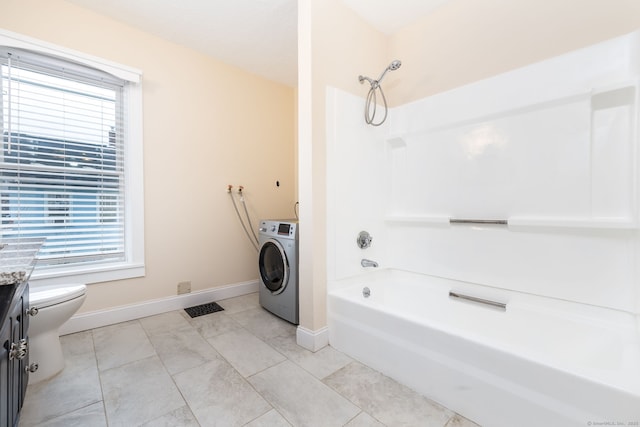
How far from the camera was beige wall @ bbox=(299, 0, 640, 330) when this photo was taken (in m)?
1.58

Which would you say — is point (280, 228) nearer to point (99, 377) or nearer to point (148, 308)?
point (148, 308)

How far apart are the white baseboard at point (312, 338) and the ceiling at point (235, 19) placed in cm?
242

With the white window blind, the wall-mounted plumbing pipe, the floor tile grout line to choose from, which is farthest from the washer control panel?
the floor tile grout line

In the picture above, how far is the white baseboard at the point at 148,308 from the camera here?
2137 millimetres

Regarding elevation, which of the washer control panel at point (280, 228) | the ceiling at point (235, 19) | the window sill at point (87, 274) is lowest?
the window sill at point (87, 274)

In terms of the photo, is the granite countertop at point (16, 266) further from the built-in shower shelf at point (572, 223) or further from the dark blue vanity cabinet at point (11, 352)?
the built-in shower shelf at point (572, 223)

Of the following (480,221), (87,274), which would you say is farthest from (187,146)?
(480,221)

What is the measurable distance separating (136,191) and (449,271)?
2648 mm

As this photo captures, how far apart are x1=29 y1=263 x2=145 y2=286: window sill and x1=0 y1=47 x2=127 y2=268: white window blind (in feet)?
0.27

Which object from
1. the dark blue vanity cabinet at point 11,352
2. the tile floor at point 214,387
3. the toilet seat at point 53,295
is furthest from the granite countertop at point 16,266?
the tile floor at point 214,387

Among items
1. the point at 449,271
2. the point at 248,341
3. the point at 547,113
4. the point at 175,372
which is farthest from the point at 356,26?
the point at 175,372

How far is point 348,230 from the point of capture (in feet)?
6.97

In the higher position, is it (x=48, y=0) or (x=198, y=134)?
(x=48, y=0)

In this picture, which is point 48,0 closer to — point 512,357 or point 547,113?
point 547,113
